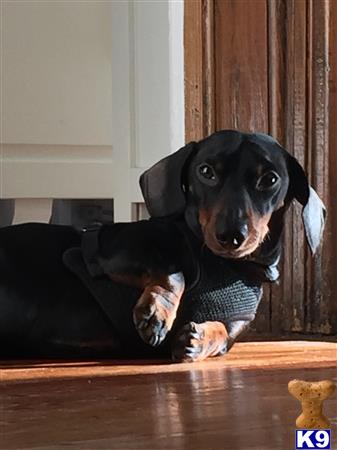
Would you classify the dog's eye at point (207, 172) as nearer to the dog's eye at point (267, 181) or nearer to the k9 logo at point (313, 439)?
the dog's eye at point (267, 181)

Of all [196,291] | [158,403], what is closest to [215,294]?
[196,291]

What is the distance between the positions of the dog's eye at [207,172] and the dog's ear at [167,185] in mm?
40

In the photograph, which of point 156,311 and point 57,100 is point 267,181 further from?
point 57,100

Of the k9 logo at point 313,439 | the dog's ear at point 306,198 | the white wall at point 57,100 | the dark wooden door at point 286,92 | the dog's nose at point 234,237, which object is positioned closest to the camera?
the k9 logo at point 313,439

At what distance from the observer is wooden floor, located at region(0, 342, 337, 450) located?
0.80m

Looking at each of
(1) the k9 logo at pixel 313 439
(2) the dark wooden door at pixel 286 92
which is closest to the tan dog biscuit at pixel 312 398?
(1) the k9 logo at pixel 313 439

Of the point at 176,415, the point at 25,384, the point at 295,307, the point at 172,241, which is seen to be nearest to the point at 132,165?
the point at 295,307

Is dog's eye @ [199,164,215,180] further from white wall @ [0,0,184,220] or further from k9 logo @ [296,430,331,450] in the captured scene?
white wall @ [0,0,184,220]

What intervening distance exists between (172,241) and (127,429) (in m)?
0.37

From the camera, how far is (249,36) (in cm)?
154

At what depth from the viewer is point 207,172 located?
3.71 ft

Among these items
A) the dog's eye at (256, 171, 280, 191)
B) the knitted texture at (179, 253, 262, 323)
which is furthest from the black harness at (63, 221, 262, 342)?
the dog's eye at (256, 171, 280, 191)

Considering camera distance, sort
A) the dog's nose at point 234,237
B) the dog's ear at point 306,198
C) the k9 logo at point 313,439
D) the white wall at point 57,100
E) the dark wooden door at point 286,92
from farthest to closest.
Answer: the white wall at point 57,100 → the dark wooden door at point 286,92 → the dog's ear at point 306,198 → the dog's nose at point 234,237 → the k9 logo at point 313,439

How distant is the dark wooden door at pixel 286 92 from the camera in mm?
1533
